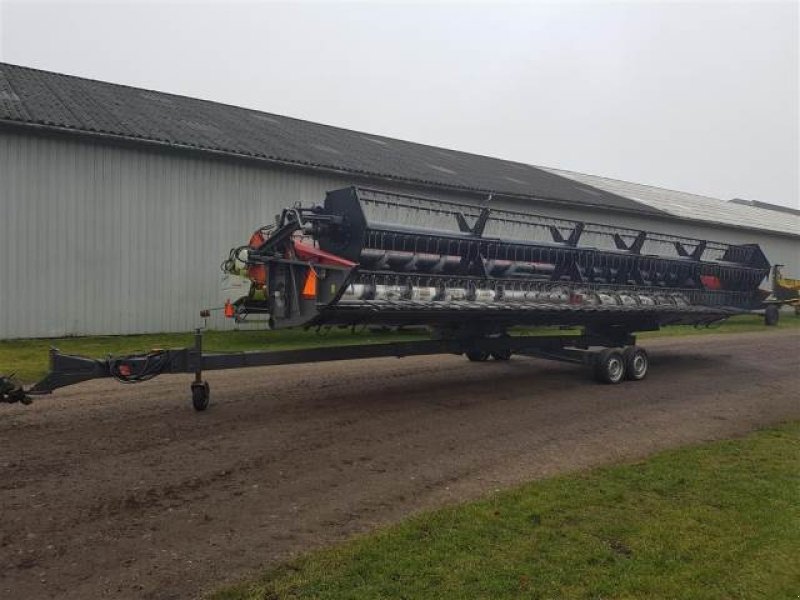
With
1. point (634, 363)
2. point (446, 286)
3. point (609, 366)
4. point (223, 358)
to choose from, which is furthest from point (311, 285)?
point (634, 363)

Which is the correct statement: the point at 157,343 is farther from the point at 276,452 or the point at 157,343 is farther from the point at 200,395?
the point at 276,452

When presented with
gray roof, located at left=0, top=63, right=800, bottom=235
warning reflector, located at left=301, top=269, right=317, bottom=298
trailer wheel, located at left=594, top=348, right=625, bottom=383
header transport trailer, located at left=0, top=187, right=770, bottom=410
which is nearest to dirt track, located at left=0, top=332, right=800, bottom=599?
trailer wheel, located at left=594, top=348, right=625, bottom=383

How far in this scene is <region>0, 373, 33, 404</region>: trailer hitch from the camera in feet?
18.5

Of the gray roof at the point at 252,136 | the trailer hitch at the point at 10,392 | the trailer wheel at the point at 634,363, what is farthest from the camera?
the gray roof at the point at 252,136

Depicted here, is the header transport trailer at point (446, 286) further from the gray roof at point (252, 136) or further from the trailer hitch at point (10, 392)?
the gray roof at point (252, 136)

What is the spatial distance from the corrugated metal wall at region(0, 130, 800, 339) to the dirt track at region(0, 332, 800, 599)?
584cm

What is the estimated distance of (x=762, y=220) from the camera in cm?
3916

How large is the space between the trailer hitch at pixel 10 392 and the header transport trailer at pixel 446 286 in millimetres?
12

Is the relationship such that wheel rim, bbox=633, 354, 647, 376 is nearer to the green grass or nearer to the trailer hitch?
the green grass

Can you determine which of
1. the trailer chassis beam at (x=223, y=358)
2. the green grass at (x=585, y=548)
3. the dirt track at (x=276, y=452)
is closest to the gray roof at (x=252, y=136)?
the dirt track at (x=276, y=452)

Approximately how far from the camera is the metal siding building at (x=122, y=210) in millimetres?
13969

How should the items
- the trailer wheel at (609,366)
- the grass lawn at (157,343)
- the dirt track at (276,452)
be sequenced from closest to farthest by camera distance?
the dirt track at (276,452) → the trailer wheel at (609,366) → the grass lawn at (157,343)

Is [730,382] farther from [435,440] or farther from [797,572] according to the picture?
[797,572]

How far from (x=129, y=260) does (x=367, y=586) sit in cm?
1352
